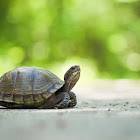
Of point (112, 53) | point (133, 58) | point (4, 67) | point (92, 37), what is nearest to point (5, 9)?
point (4, 67)

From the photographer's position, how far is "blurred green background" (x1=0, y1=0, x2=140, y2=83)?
17484 millimetres

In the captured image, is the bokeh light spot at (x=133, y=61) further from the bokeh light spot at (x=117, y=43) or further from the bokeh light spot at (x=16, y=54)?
the bokeh light spot at (x=16, y=54)

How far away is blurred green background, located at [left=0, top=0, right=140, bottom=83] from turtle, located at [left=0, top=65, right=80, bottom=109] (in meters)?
13.1

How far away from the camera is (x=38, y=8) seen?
18281 mm

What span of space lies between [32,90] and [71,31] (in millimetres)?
14284

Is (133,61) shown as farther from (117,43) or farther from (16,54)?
(16,54)

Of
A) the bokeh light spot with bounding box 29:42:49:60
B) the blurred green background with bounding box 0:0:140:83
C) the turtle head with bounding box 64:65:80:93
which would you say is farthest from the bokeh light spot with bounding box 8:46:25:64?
the turtle head with bounding box 64:65:80:93

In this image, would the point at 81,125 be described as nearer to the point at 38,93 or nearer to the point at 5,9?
the point at 38,93

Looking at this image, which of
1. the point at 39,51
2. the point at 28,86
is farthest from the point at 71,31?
the point at 28,86

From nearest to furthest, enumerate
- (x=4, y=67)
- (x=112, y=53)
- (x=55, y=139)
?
1. (x=55, y=139)
2. (x=4, y=67)
3. (x=112, y=53)

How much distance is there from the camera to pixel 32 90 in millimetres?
3936

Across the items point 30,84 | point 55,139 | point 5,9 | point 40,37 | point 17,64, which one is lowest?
point 55,139

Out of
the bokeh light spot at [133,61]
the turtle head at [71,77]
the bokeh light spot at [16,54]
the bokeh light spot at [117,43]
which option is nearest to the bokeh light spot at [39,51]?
the bokeh light spot at [16,54]

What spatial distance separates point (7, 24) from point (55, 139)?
17.0 meters
